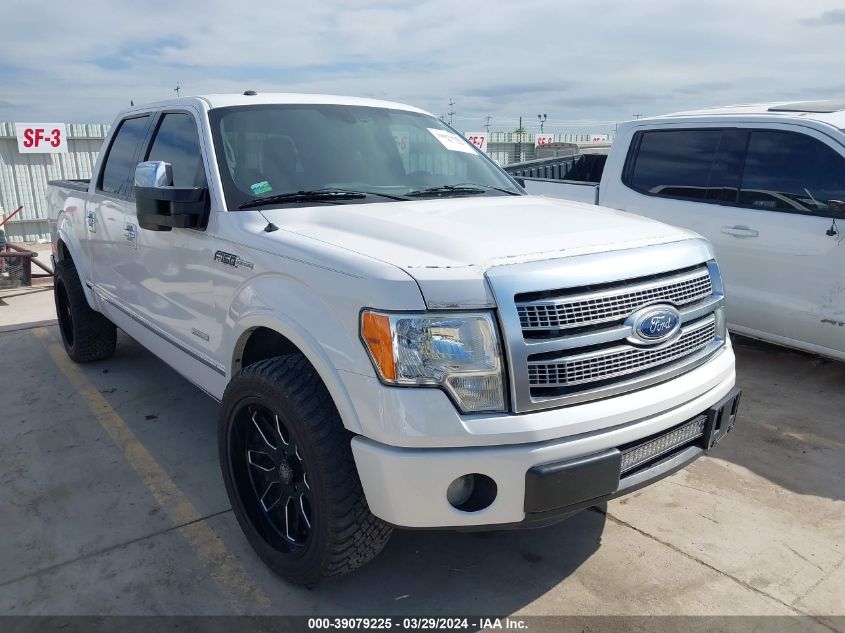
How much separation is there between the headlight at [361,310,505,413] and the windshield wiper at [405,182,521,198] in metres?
1.32

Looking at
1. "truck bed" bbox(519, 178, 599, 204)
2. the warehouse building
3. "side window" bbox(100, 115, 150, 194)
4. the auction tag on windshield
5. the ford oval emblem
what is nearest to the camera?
the ford oval emblem

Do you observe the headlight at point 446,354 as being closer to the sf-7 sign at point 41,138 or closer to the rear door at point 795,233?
the rear door at point 795,233

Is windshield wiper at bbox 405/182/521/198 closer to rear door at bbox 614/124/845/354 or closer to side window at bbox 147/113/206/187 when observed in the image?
side window at bbox 147/113/206/187

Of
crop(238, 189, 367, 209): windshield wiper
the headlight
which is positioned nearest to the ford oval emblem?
the headlight

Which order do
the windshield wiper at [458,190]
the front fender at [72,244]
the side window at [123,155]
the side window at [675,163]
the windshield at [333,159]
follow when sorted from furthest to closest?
1. the side window at [675,163]
2. the front fender at [72,244]
3. the side window at [123,155]
4. the windshield wiper at [458,190]
5. the windshield at [333,159]

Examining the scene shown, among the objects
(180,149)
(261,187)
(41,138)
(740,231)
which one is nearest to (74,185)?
(180,149)

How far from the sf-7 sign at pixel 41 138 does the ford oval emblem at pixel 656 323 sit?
15060 millimetres

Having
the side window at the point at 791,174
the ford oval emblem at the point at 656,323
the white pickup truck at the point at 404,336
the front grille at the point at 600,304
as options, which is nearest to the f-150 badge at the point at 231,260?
the white pickup truck at the point at 404,336

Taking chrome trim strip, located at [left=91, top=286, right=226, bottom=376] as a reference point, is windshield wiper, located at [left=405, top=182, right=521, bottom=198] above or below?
above

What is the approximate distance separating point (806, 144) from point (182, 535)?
4577mm

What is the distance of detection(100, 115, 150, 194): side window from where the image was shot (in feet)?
14.3

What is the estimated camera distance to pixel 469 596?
269cm

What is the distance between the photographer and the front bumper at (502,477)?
215 centimetres

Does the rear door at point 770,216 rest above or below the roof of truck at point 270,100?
below
